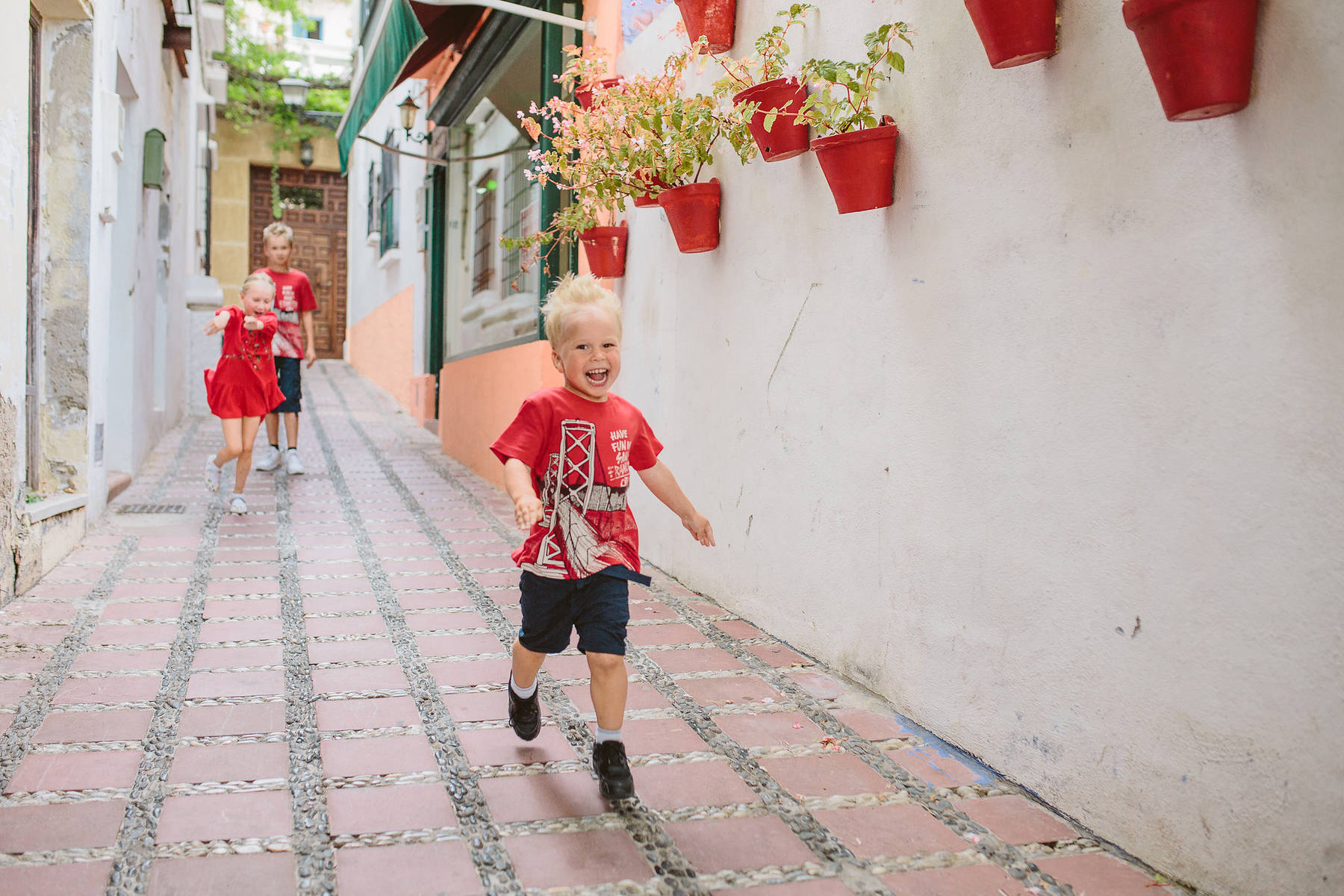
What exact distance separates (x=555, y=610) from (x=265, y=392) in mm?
4104

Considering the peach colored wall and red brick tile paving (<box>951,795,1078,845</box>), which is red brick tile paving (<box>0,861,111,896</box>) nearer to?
red brick tile paving (<box>951,795,1078,845</box>)

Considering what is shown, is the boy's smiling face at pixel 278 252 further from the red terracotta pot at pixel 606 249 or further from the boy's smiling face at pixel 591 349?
the boy's smiling face at pixel 591 349

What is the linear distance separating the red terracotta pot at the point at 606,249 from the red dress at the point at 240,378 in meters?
2.08

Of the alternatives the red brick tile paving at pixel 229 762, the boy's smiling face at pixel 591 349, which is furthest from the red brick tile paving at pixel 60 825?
the boy's smiling face at pixel 591 349

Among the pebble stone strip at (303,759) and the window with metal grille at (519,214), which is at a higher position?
the window with metal grille at (519,214)

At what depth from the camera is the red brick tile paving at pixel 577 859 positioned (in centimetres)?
197

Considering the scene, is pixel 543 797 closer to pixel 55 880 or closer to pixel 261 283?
pixel 55 880

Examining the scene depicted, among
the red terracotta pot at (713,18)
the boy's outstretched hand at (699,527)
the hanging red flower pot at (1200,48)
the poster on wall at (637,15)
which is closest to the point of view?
the hanging red flower pot at (1200,48)

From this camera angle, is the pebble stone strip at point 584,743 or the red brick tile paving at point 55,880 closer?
the red brick tile paving at point 55,880

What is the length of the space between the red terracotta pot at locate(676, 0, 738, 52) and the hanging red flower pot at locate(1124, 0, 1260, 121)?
238 cm

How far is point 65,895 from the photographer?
6.03ft

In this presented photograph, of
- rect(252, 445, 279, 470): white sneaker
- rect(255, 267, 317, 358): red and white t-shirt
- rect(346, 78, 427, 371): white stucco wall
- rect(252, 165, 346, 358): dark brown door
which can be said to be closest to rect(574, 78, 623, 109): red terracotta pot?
rect(255, 267, 317, 358): red and white t-shirt

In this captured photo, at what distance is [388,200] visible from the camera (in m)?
13.1

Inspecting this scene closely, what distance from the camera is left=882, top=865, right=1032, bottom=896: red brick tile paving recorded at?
1969 mm
